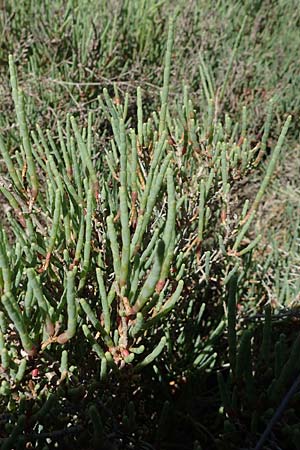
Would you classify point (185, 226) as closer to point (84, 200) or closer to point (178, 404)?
point (84, 200)

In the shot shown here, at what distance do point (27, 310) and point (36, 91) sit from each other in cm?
141

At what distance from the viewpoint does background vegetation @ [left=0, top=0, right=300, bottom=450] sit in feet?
2.67

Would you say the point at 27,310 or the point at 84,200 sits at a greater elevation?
the point at 84,200

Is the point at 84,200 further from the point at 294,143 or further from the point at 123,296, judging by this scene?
the point at 294,143

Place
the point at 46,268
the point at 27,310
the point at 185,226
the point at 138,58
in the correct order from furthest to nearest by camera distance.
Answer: the point at 138,58 < the point at 185,226 < the point at 46,268 < the point at 27,310

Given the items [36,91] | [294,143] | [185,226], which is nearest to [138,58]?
[36,91]

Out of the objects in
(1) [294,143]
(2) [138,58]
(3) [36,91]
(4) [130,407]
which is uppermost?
(2) [138,58]

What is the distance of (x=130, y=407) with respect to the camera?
0.92 metres

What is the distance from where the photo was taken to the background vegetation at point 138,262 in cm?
81

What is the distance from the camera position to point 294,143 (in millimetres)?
2229

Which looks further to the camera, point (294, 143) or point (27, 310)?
point (294, 143)

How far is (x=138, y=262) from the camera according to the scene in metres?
0.83

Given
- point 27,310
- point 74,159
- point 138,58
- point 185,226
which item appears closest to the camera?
point 27,310

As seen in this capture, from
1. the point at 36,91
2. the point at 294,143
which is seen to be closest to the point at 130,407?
the point at 36,91
